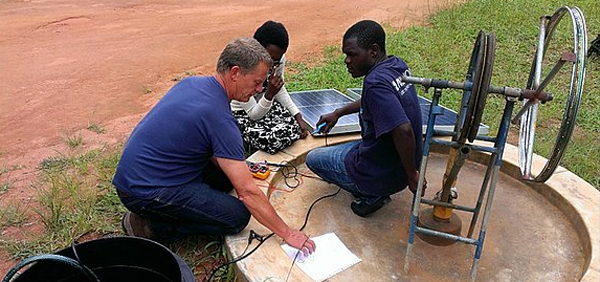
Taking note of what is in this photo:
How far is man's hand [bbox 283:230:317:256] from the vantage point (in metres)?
2.67

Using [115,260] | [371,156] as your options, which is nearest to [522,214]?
[371,156]

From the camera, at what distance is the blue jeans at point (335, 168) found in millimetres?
3152

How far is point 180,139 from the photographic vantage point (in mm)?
2594

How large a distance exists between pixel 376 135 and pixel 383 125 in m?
0.07

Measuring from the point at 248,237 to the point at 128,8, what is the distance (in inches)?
380

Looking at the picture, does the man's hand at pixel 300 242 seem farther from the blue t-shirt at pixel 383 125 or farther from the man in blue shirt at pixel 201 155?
the blue t-shirt at pixel 383 125

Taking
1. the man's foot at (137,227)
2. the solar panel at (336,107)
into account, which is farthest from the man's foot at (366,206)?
the man's foot at (137,227)

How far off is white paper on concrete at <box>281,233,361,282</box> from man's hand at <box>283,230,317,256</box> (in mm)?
31

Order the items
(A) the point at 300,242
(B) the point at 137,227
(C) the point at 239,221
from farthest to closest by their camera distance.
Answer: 1. (B) the point at 137,227
2. (C) the point at 239,221
3. (A) the point at 300,242

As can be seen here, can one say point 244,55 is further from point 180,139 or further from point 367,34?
point 367,34

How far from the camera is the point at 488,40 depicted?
2168mm

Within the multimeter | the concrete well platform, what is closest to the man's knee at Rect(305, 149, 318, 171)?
the concrete well platform

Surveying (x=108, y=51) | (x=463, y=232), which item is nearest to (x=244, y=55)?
(x=463, y=232)

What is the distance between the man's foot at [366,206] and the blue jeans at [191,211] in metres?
0.76
